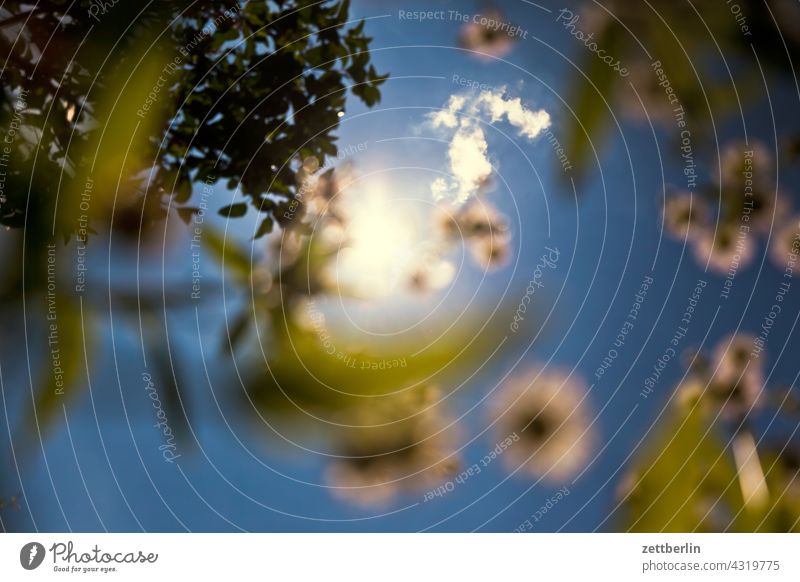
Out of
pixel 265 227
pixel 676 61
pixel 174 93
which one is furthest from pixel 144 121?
pixel 676 61

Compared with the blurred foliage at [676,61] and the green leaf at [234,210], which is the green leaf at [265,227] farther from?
the blurred foliage at [676,61]

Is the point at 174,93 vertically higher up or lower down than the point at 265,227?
higher up

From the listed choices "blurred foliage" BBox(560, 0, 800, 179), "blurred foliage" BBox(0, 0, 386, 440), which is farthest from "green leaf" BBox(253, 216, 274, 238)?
"blurred foliage" BBox(560, 0, 800, 179)

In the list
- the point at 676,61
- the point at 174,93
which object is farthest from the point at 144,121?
the point at 676,61

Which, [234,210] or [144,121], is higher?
[144,121]

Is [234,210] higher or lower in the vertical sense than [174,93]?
lower

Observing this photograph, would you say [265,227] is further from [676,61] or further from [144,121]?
[676,61]

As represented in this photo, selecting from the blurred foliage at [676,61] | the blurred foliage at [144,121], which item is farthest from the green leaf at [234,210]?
the blurred foliage at [676,61]

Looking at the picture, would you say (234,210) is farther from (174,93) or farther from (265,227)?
(174,93)

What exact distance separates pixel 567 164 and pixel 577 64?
115mm

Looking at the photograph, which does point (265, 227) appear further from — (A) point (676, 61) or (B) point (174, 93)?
(A) point (676, 61)

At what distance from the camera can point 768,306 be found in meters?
0.67

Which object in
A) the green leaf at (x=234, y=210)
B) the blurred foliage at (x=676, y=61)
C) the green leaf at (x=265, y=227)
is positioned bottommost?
the green leaf at (x=265, y=227)
